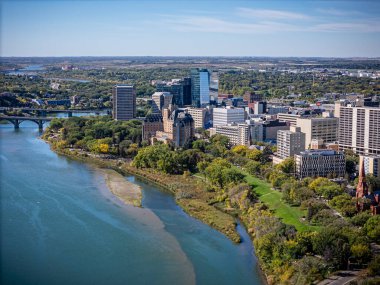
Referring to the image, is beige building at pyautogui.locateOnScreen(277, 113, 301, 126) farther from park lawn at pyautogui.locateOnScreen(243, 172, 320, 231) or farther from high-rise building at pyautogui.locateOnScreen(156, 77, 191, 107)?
park lawn at pyautogui.locateOnScreen(243, 172, 320, 231)

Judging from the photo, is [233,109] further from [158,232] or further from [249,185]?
[158,232]

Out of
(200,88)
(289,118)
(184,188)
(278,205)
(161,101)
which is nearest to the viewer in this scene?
(278,205)

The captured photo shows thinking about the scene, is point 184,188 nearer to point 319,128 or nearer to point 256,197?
point 256,197

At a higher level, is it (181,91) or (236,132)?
(181,91)

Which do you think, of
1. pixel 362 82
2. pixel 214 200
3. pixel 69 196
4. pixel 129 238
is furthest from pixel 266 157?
pixel 362 82

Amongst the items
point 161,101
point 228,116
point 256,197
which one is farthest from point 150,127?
point 256,197

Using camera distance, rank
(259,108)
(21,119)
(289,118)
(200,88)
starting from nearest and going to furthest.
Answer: (289,118) < (21,119) < (259,108) < (200,88)

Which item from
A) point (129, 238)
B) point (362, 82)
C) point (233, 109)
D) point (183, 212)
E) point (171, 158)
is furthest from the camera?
point (362, 82)
